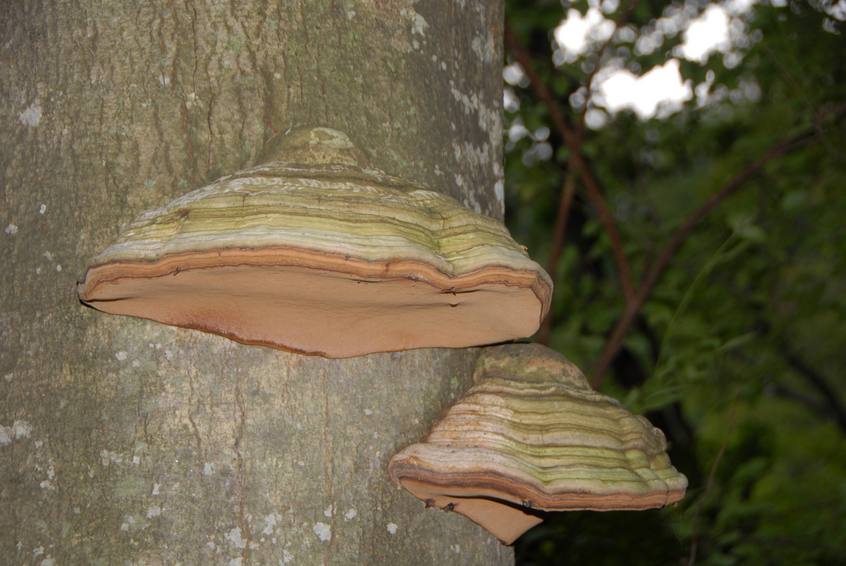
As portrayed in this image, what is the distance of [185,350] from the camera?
1.71 m

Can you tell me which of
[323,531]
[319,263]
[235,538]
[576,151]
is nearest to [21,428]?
[235,538]

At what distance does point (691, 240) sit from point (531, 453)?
5.67 meters

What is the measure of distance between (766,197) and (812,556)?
276 cm

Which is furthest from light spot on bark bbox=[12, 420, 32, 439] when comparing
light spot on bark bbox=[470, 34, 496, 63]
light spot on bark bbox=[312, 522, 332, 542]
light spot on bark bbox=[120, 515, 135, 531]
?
light spot on bark bbox=[470, 34, 496, 63]

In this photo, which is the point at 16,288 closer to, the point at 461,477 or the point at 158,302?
the point at 158,302

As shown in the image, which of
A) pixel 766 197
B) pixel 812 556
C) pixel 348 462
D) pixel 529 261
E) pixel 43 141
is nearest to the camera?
pixel 529 261

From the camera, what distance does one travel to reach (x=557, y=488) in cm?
169

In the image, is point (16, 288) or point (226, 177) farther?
point (16, 288)

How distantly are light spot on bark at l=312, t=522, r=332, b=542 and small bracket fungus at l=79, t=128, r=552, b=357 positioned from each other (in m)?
0.35

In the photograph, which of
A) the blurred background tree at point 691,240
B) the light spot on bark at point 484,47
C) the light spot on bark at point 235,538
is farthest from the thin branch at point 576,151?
the light spot on bark at point 235,538

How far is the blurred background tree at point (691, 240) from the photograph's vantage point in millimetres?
4695

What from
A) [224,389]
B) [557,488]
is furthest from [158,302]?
[557,488]

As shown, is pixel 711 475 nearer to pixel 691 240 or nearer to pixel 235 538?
pixel 235 538

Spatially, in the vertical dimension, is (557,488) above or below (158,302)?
below
